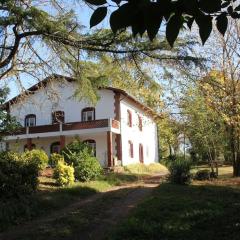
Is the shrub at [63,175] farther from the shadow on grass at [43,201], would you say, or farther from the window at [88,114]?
the window at [88,114]

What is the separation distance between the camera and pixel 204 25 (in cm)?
297

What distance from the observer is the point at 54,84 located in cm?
1723

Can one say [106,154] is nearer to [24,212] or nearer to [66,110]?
[66,110]

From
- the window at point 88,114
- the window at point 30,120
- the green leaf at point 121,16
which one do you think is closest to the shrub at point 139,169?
the window at point 88,114

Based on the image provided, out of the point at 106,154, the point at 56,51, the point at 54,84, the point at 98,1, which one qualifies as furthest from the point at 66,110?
the point at 98,1

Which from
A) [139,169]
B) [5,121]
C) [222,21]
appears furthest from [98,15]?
[139,169]

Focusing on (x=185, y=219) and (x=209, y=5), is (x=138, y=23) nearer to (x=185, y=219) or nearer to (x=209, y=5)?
(x=209, y=5)

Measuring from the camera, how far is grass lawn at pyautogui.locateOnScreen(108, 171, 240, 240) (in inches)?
365

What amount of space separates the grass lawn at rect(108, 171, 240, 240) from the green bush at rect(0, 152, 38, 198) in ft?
13.5

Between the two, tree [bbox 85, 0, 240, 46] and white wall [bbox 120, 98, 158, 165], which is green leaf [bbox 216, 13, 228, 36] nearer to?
tree [bbox 85, 0, 240, 46]

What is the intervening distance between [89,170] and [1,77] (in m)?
9.66

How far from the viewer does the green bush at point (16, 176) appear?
1462cm

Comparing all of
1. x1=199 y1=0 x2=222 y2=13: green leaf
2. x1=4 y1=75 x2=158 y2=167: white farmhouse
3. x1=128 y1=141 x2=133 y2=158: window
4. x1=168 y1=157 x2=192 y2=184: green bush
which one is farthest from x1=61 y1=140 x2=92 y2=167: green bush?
x1=199 y1=0 x2=222 y2=13: green leaf

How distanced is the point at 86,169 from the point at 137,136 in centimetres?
1843
